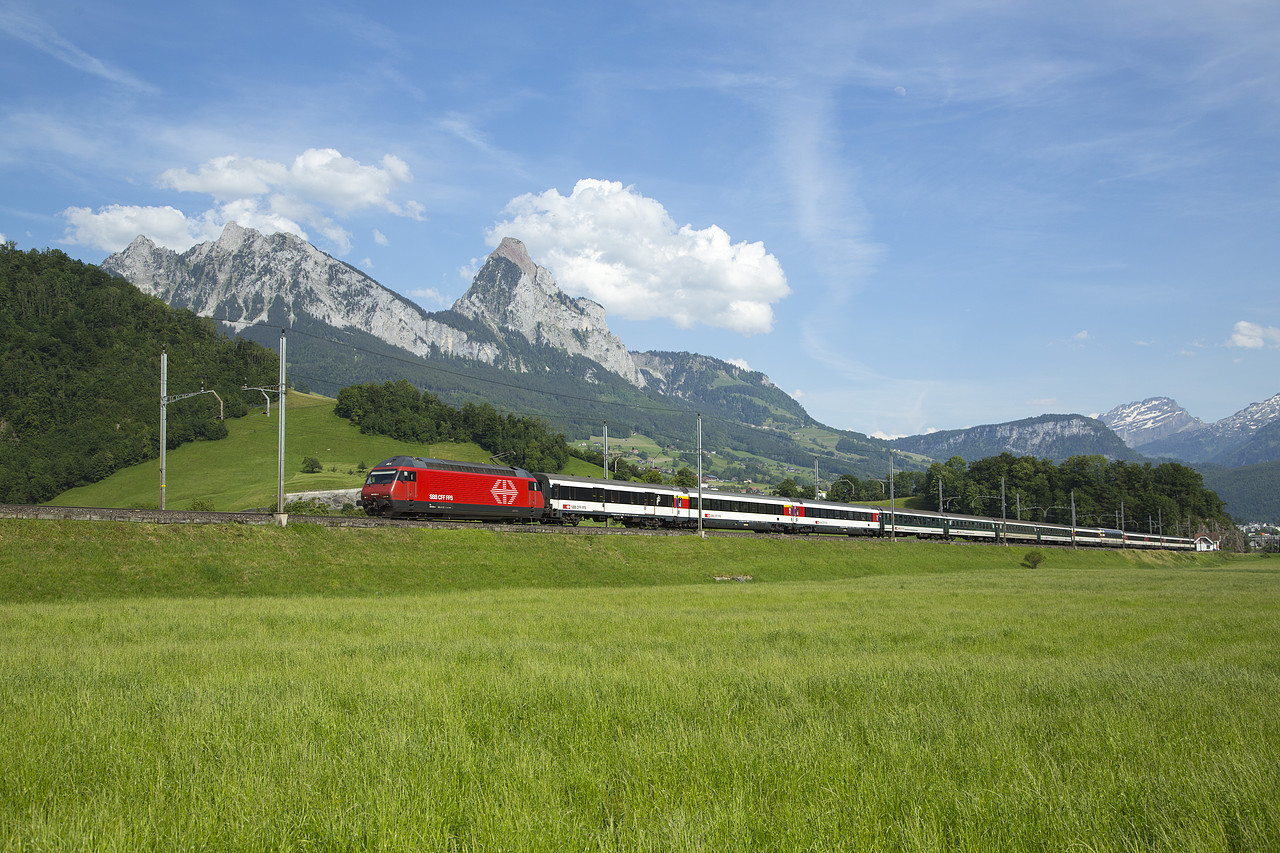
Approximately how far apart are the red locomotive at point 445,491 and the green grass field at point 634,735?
25801 millimetres

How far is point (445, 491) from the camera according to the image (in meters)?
44.8

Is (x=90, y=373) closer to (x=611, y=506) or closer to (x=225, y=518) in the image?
(x=611, y=506)

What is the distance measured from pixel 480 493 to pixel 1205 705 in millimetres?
43415

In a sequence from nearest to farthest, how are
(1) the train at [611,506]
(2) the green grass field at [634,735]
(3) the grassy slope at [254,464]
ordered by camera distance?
(2) the green grass field at [634,735], (1) the train at [611,506], (3) the grassy slope at [254,464]

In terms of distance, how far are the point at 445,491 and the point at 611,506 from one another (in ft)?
53.8

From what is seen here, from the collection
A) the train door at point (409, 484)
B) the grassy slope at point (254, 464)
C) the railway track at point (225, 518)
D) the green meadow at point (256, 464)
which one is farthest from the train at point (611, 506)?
the green meadow at point (256, 464)

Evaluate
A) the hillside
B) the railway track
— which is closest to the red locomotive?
the railway track

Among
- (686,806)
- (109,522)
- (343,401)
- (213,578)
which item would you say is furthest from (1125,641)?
(343,401)

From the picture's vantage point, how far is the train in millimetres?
43812

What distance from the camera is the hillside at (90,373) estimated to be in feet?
390

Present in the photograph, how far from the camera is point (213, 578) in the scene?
93.2ft

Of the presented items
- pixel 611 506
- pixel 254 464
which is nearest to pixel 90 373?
pixel 254 464

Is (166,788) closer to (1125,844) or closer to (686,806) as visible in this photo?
(686,806)

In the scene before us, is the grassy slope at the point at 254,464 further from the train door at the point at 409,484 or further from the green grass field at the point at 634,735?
the green grass field at the point at 634,735
